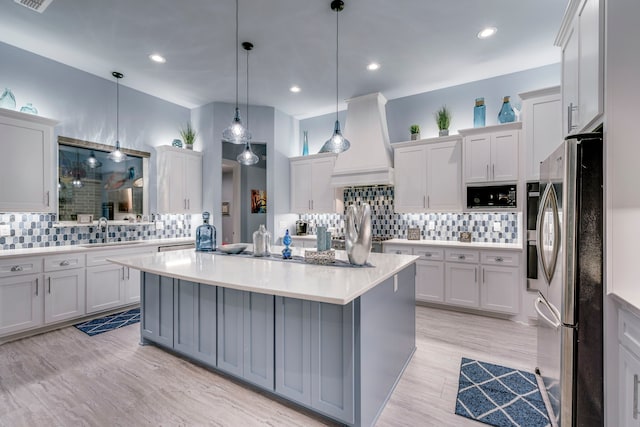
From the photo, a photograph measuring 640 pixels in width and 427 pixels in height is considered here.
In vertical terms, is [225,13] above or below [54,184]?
above

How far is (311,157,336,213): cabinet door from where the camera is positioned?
16.9 feet

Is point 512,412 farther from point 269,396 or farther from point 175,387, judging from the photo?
point 175,387

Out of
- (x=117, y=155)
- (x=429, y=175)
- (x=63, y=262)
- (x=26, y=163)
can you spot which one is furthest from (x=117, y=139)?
(x=429, y=175)

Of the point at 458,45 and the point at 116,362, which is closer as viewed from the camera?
the point at 116,362

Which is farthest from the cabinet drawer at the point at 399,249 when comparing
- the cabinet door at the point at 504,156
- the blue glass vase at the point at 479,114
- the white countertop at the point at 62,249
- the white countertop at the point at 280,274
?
the white countertop at the point at 62,249

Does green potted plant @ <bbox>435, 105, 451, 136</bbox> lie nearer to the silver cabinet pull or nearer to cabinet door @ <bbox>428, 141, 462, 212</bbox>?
cabinet door @ <bbox>428, 141, 462, 212</bbox>

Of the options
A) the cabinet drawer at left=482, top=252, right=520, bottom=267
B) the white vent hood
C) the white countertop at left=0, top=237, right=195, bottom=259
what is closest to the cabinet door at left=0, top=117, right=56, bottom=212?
the white countertop at left=0, top=237, right=195, bottom=259

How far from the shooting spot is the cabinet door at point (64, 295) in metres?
3.25

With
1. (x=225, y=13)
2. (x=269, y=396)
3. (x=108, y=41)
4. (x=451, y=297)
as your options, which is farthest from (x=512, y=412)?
(x=108, y=41)

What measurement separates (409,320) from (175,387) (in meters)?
1.98

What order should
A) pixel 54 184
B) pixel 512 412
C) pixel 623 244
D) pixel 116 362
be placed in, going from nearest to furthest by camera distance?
pixel 623 244
pixel 512 412
pixel 116 362
pixel 54 184

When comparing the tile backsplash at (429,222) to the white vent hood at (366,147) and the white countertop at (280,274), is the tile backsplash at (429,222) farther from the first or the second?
the white countertop at (280,274)

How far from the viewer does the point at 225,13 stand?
9.15 ft

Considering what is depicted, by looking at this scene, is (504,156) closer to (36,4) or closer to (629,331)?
(629,331)
